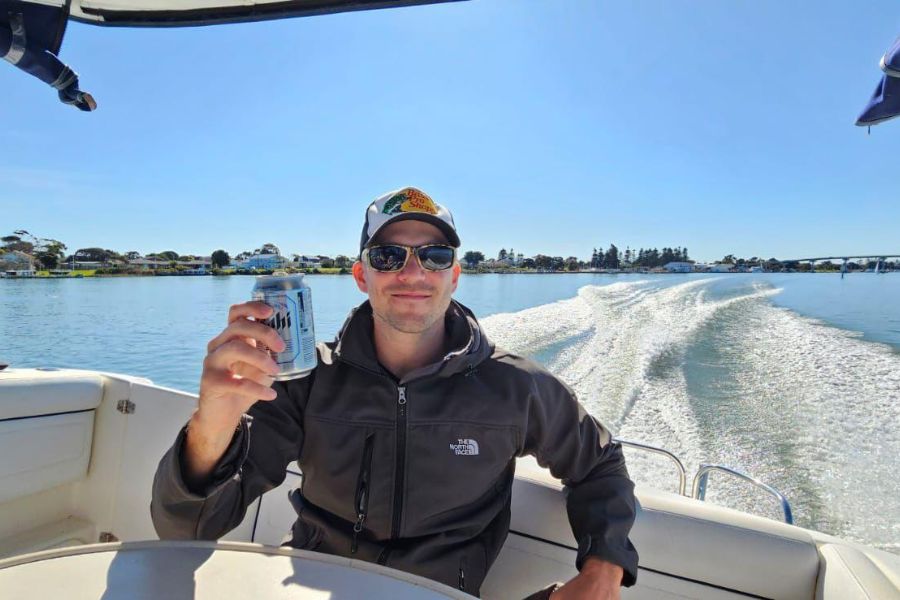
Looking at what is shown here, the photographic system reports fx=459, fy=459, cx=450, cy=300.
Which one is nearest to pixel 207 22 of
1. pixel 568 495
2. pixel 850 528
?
pixel 568 495

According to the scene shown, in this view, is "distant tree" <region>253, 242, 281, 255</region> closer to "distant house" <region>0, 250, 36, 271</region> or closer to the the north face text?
the the north face text

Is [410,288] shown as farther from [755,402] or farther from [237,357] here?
[755,402]

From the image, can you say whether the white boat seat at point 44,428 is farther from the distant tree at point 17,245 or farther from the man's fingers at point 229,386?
the distant tree at point 17,245

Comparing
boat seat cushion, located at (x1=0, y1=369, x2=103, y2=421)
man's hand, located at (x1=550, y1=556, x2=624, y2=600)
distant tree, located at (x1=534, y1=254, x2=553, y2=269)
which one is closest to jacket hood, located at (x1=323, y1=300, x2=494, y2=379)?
man's hand, located at (x1=550, y1=556, x2=624, y2=600)

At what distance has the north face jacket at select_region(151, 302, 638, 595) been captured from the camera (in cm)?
117

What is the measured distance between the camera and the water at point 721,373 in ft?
10.7

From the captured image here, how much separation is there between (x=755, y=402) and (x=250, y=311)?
557 cm

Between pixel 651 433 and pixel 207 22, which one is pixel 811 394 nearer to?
pixel 651 433

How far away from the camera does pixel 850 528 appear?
278cm

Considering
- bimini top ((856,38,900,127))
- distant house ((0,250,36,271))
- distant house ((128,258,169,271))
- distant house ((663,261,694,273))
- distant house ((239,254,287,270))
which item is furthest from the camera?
distant house ((663,261,694,273))

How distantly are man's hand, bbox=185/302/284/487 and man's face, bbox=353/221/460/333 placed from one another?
0.46 meters

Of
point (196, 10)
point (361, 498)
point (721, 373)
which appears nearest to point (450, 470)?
point (361, 498)

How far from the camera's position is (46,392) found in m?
1.96

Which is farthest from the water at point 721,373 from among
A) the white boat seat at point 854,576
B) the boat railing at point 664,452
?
the white boat seat at point 854,576
